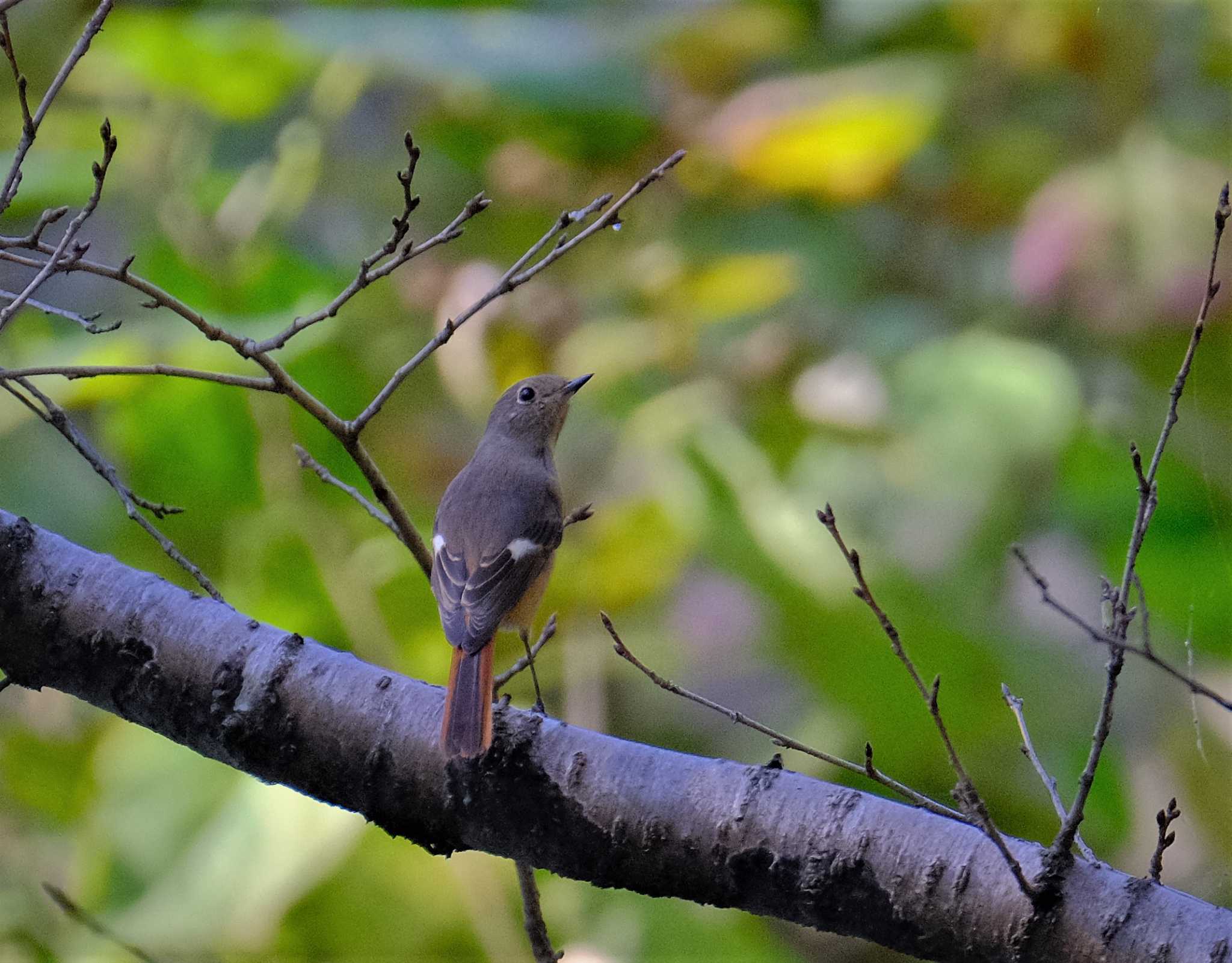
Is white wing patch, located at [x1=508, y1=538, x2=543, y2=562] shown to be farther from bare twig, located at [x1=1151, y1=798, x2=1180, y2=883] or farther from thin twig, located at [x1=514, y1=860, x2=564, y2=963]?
bare twig, located at [x1=1151, y1=798, x2=1180, y2=883]

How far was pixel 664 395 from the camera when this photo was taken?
10.8 feet

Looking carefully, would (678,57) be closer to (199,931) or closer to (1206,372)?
(1206,372)

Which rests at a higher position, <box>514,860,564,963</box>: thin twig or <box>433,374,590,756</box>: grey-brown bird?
<box>433,374,590,756</box>: grey-brown bird

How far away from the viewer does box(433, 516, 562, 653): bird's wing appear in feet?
7.70

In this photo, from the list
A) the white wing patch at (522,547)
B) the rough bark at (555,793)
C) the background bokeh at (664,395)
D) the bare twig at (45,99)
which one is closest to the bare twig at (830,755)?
the rough bark at (555,793)

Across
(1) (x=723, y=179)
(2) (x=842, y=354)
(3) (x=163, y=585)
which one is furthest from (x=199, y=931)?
(1) (x=723, y=179)

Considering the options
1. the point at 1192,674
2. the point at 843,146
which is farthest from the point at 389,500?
the point at 843,146

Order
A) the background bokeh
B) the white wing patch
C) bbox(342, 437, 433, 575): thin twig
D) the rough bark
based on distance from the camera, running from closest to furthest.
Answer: the rough bark, bbox(342, 437, 433, 575): thin twig, the white wing patch, the background bokeh

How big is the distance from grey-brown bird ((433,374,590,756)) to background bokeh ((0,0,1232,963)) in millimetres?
172

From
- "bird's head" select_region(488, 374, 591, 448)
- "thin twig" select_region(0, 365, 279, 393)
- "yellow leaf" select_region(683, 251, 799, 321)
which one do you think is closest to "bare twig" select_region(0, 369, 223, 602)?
"thin twig" select_region(0, 365, 279, 393)

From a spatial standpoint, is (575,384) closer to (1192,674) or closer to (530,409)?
(530,409)

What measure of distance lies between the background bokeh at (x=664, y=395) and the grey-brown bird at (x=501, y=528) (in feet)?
0.56

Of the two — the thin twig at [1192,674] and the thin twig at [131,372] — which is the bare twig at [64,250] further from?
the thin twig at [1192,674]

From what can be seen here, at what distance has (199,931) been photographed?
2.62 meters
